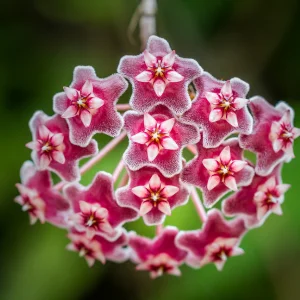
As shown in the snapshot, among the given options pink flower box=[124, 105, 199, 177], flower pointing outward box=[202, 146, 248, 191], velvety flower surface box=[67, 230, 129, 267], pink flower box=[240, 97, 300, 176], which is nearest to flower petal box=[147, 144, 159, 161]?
pink flower box=[124, 105, 199, 177]

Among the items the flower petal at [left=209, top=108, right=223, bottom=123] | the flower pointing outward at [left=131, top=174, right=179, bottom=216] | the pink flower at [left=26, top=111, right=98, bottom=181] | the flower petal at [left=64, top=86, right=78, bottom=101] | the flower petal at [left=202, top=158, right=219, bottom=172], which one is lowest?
the flower pointing outward at [left=131, top=174, right=179, bottom=216]

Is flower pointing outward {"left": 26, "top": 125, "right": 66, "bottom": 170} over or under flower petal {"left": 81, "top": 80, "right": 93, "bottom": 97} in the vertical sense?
under

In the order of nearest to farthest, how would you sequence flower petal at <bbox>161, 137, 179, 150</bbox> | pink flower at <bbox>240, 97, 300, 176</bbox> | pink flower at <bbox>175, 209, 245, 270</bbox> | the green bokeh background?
1. flower petal at <bbox>161, 137, 179, 150</bbox>
2. pink flower at <bbox>240, 97, 300, 176</bbox>
3. pink flower at <bbox>175, 209, 245, 270</bbox>
4. the green bokeh background

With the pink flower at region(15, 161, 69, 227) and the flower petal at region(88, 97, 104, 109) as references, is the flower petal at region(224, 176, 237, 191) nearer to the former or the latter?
the flower petal at region(88, 97, 104, 109)

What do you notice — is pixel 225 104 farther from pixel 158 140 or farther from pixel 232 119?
pixel 158 140

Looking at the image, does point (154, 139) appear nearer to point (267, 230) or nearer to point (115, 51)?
point (267, 230)

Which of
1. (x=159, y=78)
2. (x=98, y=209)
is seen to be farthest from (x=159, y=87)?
(x=98, y=209)

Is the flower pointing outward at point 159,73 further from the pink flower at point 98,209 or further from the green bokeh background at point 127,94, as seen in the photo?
the green bokeh background at point 127,94
